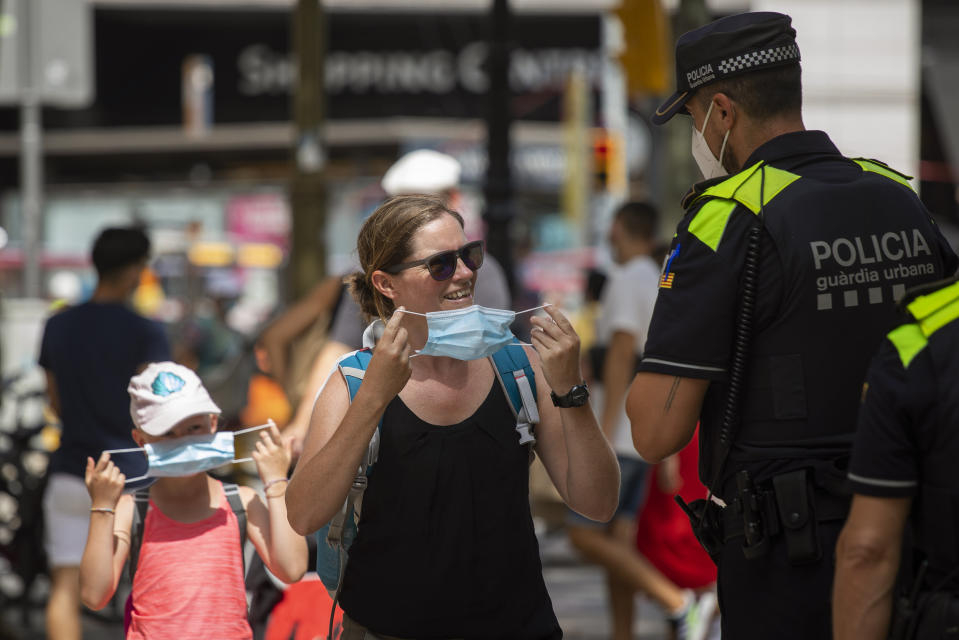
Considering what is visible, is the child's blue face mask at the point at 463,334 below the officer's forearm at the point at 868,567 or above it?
above

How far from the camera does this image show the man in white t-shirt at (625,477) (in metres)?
7.15

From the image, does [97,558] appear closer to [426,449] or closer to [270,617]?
[270,617]

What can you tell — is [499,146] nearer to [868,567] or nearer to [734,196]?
[734,196]

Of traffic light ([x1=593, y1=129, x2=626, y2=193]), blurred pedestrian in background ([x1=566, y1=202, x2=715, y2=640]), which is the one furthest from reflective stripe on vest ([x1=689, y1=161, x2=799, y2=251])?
traffic light ([x1=593, y1=129, x2=626, y2=193])

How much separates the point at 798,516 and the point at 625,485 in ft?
13.9

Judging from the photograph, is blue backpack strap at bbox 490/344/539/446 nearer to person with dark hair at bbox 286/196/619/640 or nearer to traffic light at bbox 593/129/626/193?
person with dark hair at bbox 286/196/619/640

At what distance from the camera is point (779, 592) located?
318 cm

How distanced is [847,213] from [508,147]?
5990 millimetres

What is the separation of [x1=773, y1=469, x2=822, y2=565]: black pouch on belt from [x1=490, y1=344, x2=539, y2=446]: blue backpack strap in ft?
2.03

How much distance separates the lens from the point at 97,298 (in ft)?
20.8

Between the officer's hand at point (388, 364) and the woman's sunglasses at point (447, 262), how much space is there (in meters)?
0.31

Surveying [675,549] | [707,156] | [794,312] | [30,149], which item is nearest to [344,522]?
[794,312]

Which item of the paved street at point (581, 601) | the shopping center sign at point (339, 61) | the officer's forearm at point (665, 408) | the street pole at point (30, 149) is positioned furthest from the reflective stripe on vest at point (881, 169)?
the shopping center sign at point (339, 61)

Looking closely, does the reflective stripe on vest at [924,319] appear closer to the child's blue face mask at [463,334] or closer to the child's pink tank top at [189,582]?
the child's blue face mask at [463,334]
